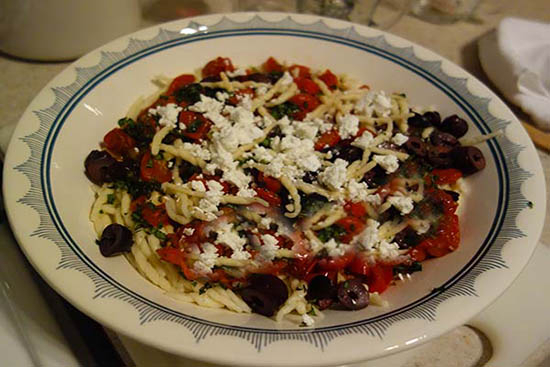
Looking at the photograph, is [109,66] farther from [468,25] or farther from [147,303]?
[468,25]

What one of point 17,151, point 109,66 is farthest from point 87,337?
point 109,66

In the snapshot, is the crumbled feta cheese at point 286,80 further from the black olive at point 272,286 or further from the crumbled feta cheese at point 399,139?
the black olive at point 272,286

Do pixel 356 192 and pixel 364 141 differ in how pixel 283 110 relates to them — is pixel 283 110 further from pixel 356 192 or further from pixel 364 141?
pixel 356 192

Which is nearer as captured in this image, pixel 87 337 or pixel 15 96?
pixel 87 337

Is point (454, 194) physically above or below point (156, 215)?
above

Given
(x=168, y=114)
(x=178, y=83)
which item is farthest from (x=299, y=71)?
(x=168, y=114)
